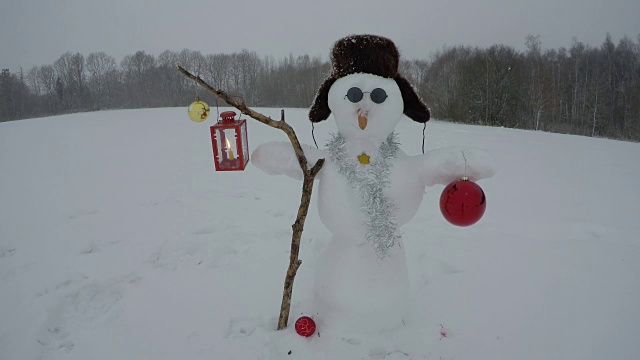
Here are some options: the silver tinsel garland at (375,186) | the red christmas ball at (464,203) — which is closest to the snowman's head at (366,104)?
the silver tinsel garland at (375,186)

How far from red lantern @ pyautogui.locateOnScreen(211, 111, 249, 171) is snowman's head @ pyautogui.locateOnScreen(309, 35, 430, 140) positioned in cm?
56

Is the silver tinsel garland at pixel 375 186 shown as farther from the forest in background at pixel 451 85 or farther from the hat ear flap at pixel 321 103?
the forest in background at pixel 451 85

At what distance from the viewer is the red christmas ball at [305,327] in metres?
2.23

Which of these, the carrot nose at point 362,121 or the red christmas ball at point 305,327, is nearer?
the carrot nose at point 362,121

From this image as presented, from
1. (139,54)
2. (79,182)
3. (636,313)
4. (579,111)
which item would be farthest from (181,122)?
(579,111)

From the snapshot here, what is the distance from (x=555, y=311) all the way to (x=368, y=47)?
221 cm

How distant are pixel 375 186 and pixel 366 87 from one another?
0.55 metres

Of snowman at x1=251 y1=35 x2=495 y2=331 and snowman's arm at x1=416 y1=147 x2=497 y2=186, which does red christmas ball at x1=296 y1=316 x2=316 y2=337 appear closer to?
snowman at x1=251 y1=35 x2=495 y2=331

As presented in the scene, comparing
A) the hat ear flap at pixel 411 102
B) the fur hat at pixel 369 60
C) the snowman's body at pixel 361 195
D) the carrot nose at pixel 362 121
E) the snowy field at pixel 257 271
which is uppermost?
the fur hat at pixel 369 60

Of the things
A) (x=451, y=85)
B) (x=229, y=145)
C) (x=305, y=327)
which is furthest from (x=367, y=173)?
(x=451, y=85)

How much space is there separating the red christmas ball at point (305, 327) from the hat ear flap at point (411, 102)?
4.59 feet

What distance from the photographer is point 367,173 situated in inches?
84.5

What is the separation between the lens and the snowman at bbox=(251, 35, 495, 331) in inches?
80.8

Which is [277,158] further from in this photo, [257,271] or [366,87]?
[257,271]
